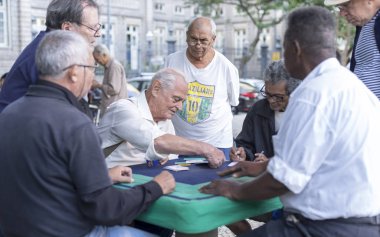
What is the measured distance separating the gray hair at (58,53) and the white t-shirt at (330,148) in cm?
86

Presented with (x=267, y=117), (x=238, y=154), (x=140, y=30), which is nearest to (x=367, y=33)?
(x=267, y=117)

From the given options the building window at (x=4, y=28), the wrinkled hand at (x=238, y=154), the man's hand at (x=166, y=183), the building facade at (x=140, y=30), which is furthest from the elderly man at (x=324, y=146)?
the building window at (x=4, y=28)

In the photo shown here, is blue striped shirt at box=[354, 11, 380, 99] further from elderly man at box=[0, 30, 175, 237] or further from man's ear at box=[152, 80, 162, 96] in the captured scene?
elderly man at box=[0, 30, 175, 237]

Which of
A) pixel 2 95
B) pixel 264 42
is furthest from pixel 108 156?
pixel 264 42

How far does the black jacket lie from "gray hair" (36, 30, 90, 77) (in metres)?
1.57

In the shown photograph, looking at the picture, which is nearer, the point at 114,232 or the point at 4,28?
the point at 114,232

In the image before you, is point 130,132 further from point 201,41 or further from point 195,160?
point 201,41

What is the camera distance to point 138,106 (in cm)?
311

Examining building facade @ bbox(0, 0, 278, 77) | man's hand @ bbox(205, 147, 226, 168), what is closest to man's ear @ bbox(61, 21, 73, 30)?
man's hand @ bbox(205, 147, 226, 168)

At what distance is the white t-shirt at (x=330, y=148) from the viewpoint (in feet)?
6.24

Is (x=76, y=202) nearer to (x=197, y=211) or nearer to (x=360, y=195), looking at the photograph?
(x=197, y=211)

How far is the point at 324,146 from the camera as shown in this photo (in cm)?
191

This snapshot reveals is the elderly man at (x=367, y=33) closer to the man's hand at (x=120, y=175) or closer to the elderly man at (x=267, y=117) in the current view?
the elderly man at (x=267, y=117)

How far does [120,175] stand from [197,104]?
182 centimetres
